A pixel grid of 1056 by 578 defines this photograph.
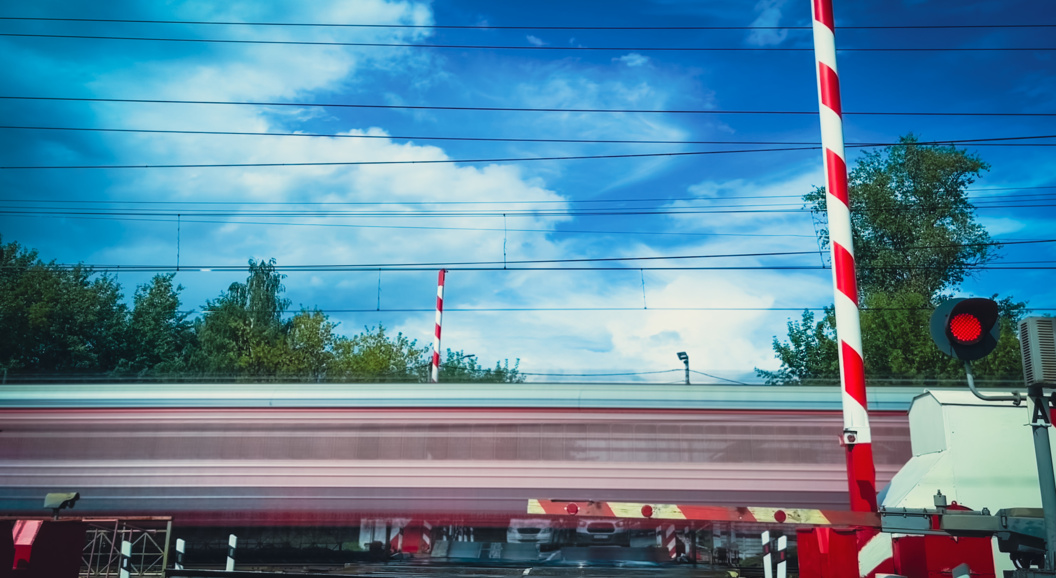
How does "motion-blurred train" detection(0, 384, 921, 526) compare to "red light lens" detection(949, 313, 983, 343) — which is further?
"motion-blurred train" detection(0, 384, 921, 526)

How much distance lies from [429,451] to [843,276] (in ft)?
16.5

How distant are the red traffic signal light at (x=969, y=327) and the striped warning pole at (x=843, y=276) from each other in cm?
139

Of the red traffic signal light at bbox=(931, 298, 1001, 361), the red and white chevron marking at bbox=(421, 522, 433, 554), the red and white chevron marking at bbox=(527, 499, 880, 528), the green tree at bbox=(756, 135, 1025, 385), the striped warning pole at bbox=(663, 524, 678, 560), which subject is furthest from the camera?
the green tree at bbox=(756, 135, 1025, 385)

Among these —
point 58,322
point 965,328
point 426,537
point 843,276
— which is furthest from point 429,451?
point 58,322

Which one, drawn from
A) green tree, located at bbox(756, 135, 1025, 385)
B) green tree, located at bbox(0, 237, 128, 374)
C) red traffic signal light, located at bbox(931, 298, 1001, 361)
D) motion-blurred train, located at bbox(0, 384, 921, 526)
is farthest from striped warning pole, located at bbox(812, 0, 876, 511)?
green tree, located at bbox(0, 237, 128, 374)

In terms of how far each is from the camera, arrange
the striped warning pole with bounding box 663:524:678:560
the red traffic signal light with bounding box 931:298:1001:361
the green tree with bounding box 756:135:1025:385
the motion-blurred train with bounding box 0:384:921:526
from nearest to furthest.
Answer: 1. the red traffic signal light with bounding box 931:298:1001:361
2. the motion-blurred train with bounding box 0:384:921:526
3. the striped warning pole with bounding box 663:524:678:560
4. the green tree with bounding box 756:135:1025:385

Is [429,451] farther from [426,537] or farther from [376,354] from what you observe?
[376,354]

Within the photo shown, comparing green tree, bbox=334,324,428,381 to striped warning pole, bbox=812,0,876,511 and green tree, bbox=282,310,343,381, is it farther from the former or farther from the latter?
striped warning pole, bbox=812,0,876,511

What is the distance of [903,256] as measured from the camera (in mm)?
29047

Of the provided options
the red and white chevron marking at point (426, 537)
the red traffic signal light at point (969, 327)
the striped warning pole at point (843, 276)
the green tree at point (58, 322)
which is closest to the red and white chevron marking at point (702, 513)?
the red traffic signal light at point (969, 327)

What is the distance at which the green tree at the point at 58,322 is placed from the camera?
115ft

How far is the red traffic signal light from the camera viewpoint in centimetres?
444

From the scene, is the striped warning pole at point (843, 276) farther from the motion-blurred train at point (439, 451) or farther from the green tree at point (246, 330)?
the green tree at point (246, 330)

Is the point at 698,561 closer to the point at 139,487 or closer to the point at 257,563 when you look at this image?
the point at 257,563
